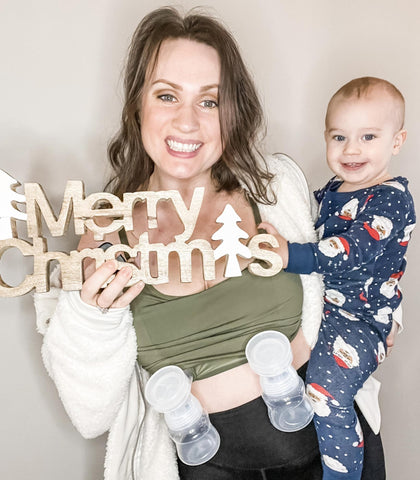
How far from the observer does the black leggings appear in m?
1.07

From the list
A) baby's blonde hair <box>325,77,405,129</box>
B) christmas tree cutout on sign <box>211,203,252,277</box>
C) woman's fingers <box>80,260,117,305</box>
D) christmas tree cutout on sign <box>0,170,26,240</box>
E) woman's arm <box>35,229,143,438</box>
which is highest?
baby's blonde hair <box>325,77,405,129</box>

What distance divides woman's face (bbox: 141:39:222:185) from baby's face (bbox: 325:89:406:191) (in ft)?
0.89

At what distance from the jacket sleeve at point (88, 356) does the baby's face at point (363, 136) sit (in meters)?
0.58

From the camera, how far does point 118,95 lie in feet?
4.22

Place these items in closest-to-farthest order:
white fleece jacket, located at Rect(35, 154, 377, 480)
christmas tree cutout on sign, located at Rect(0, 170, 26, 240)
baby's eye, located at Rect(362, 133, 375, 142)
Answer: christmas tree cutout on sign, located at Rect(0, 170, 26, 240), white fleece jacket, located at Rect(35, 154, 377, 480), baby's eye, located at Rect(362, 133, 375, 142)

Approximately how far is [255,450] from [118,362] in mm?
339

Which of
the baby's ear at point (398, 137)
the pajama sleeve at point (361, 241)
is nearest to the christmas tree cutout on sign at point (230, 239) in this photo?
the pajama sleeve at point (361, 241)

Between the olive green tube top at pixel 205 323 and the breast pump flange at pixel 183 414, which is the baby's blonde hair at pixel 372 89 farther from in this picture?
the breast pump flange at pixel 183 414

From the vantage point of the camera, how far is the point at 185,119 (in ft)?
3.36

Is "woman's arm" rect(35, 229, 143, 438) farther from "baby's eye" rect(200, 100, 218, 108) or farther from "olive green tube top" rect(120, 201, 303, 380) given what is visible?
"baby's eye" rect(200, 100, 218, 108)

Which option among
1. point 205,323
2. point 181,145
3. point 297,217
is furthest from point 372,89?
point 205,323

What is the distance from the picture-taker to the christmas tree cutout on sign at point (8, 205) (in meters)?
0.89

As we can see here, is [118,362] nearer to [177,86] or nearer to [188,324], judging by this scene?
[188,324]

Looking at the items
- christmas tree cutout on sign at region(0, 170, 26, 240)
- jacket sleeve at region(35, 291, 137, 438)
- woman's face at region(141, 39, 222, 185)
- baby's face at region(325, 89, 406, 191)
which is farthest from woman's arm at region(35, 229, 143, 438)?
baby's face at region(325, 89, 406, 191)
